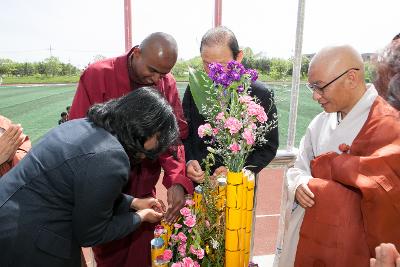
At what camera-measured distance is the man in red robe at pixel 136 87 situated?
187 cm

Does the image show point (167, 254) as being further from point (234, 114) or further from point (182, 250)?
point (234, 114)

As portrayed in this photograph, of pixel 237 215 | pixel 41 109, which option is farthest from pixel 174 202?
pixel 41 109

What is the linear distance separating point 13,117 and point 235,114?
57.2 ft

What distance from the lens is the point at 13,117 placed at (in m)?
16.2

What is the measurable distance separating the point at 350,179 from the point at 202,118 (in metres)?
1.02

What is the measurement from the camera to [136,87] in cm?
204

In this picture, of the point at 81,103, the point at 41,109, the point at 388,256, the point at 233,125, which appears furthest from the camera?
the point at 41,109

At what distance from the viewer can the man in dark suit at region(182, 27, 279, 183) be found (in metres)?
2.01

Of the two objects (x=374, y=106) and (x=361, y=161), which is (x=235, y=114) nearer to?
(x=361, y=161)

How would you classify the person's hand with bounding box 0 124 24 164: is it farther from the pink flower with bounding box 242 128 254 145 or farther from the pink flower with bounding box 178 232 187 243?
the pink flower with bounding box 242 128 254 145

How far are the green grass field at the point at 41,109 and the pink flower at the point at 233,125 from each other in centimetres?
1004

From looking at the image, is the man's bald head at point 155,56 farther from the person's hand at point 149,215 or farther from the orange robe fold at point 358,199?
the orange robe fold at point 358,199

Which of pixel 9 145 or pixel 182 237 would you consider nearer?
pixel 182 237

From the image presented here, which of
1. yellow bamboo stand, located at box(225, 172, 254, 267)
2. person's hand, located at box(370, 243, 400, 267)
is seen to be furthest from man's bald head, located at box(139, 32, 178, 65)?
person's hand, located at box(370, 243, 400, 267)
